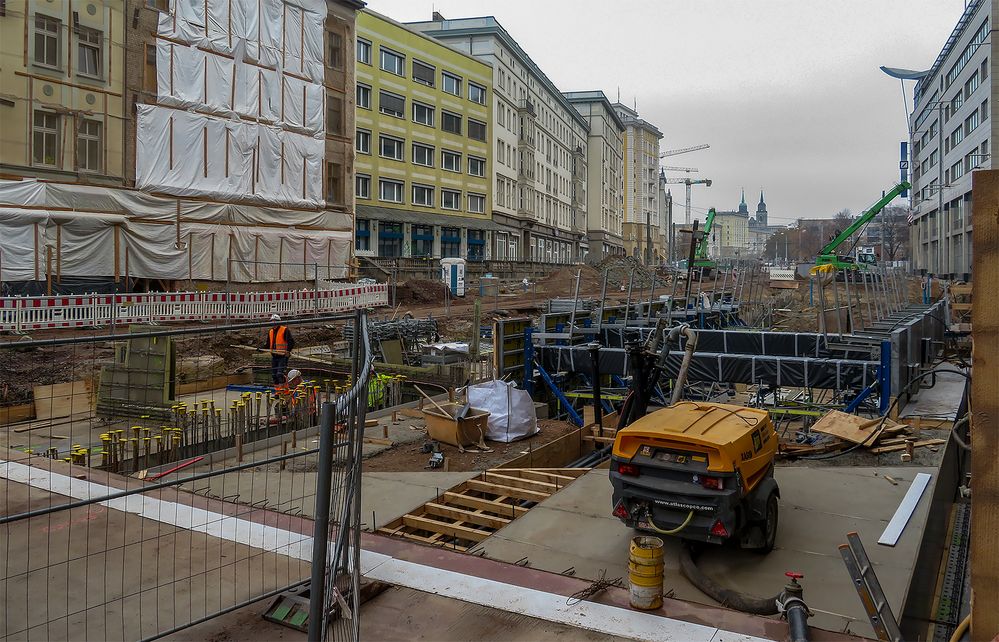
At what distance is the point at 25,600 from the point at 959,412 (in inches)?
551

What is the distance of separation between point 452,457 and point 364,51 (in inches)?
1706

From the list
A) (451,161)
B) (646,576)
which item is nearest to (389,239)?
(451,161)

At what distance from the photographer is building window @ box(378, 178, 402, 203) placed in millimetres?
51750

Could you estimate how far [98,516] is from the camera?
23.1ft

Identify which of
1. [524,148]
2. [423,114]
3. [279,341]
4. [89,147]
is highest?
[524,148]

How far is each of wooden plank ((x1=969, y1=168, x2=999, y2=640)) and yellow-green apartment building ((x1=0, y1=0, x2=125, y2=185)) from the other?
29.9 meters

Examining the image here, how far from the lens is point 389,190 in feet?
173

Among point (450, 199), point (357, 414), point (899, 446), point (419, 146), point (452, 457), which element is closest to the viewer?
point (357, 414)

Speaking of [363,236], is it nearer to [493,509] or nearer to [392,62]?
[392,62]

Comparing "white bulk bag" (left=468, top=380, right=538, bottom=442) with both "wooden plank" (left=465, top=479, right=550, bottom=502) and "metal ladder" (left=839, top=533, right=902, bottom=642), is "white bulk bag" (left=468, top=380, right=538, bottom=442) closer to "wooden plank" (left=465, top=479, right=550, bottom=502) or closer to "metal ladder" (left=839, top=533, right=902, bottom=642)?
"wooden plank" (left=465, top=479, right=550, bottom=502)

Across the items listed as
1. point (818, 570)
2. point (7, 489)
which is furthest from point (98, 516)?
point (818, 570)

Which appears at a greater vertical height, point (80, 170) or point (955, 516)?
point (80, 170)

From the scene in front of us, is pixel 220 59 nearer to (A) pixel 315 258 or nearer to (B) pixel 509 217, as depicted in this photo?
(A) pixel 315 258

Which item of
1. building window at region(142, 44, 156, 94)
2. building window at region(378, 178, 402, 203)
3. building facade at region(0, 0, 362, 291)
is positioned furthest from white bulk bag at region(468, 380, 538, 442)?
building window at region(378, 178, 402, 203)
